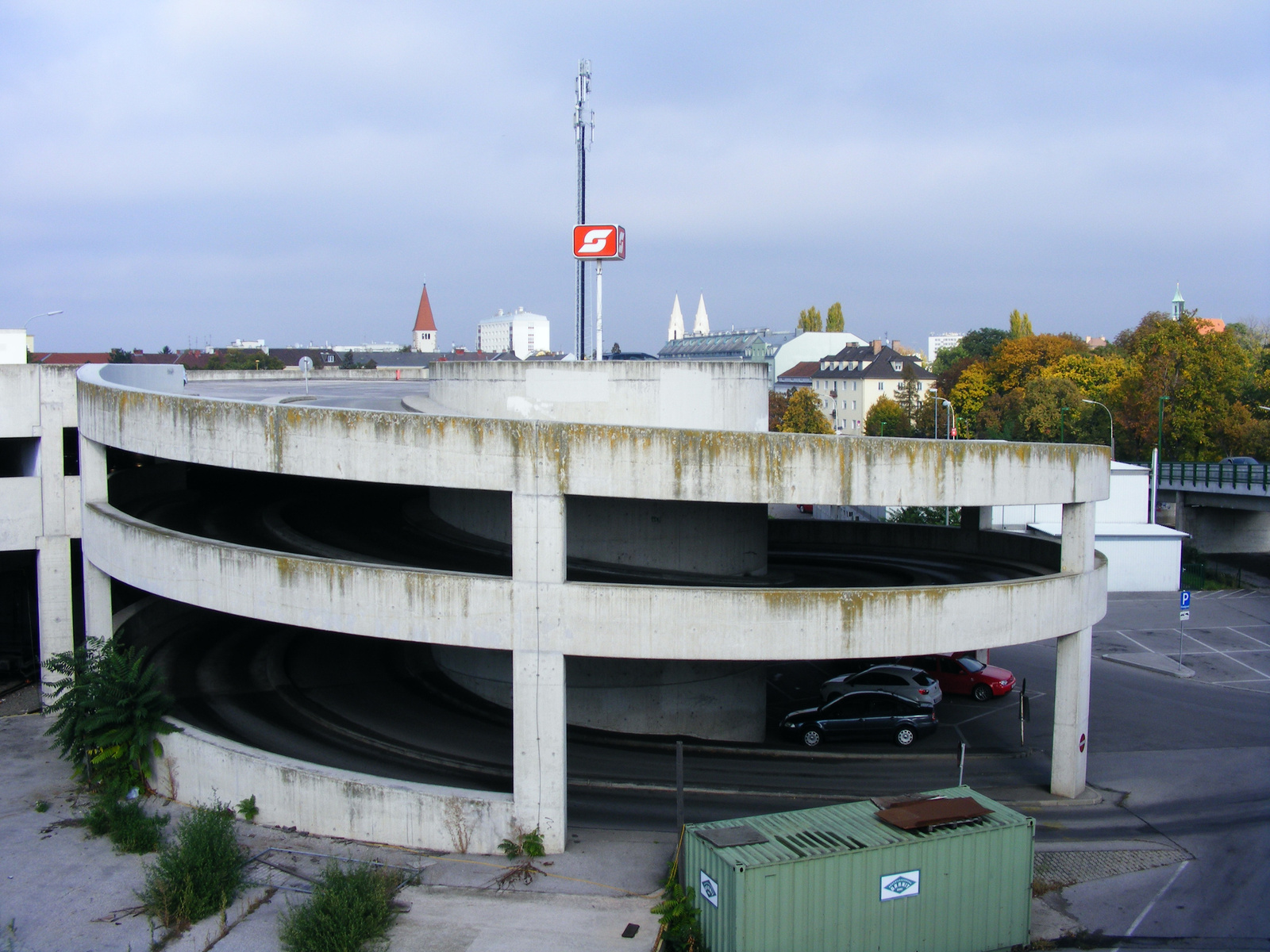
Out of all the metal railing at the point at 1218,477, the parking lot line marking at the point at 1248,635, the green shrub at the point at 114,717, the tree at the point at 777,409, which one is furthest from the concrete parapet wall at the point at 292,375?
the tree at the point at 777,409

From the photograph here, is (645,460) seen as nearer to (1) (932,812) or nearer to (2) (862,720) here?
(1) (932,812)

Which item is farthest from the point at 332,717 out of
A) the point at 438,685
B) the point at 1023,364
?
the point at 1023,364

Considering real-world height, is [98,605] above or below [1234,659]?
above

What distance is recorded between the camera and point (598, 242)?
2680 centimetres

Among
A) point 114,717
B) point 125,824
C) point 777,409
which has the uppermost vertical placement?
point 777,409

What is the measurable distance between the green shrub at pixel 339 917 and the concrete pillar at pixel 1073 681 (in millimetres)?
13203

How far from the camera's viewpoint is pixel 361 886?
14891mm

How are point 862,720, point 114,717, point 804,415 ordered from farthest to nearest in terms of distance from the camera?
point 804,415 < point 862,720 < point 114,717

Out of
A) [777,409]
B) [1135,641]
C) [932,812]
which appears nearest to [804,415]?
[777,409]

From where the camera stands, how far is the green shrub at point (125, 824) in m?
18.0

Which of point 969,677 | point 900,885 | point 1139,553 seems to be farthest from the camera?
point 1139,553

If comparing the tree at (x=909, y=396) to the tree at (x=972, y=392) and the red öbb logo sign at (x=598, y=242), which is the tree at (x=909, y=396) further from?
the red öbb logo sign at (x=598, y=242)

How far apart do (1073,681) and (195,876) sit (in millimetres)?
16200

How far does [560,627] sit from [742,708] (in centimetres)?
804
